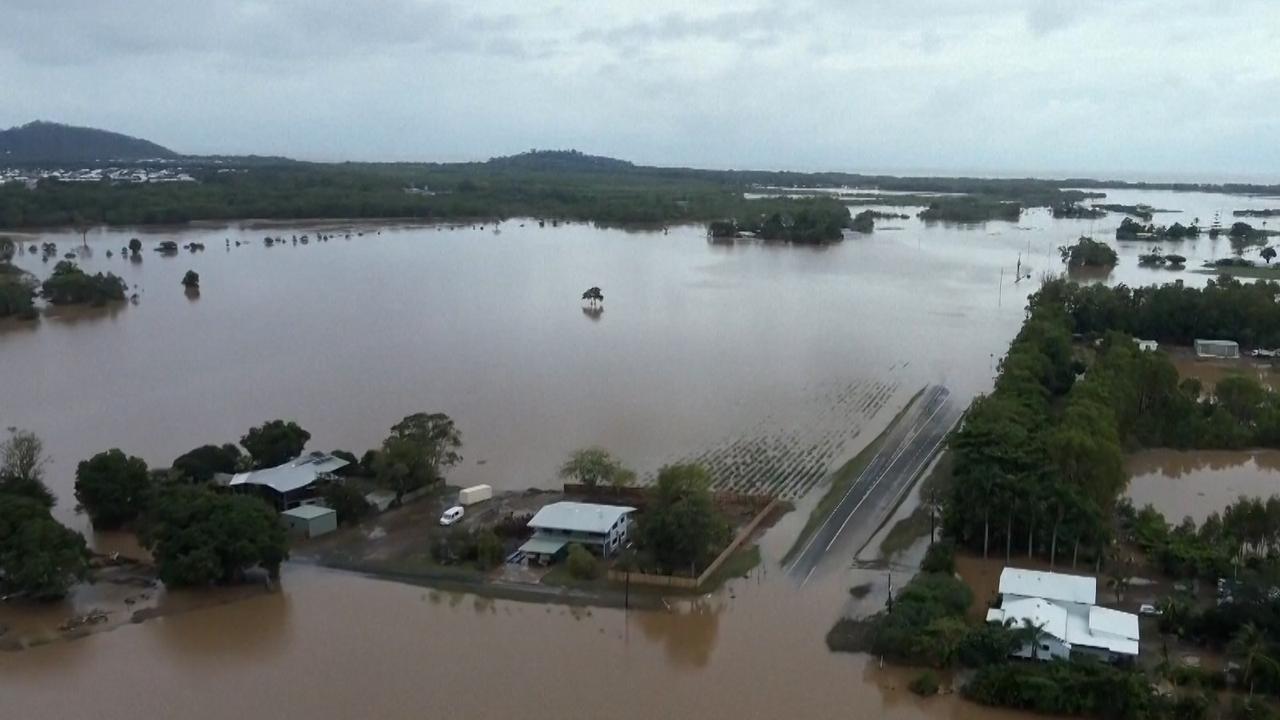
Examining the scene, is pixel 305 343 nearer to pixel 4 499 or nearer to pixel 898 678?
pixel 4 499

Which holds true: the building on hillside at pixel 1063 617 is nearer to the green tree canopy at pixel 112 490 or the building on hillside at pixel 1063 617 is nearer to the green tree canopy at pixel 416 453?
the green tree canopy at pixel 416 453

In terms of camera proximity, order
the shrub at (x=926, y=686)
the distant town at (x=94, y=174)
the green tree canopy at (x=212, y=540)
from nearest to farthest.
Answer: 1. the shrub at (x=926, y=686)
2. the green tree canopy at (x=212, y=540)
3. the distant town at (x=94, y=174)

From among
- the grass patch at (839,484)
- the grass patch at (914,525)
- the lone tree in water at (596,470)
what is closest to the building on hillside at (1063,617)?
the grass patch at (914,525)

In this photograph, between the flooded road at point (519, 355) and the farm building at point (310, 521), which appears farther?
the flooded road at point (519, 355)

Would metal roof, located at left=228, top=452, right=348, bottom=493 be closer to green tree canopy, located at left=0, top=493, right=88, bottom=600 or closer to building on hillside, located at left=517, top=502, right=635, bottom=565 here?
green tree canopy, located at left=0, top=493, right=88, bottom=600

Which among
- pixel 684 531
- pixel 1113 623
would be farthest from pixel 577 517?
pixel 1113 623

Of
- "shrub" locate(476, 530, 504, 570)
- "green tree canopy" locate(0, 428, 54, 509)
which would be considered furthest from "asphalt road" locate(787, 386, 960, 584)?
"green tree canopy" locate(0, 428, 54, 509)
